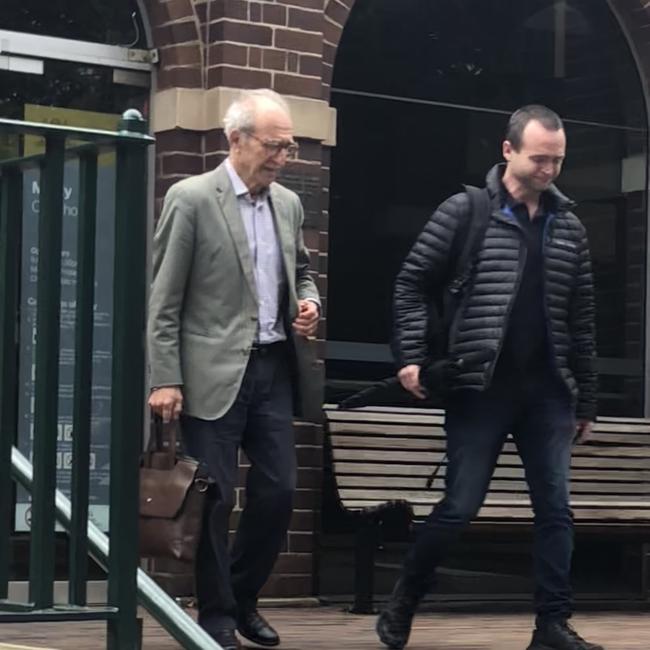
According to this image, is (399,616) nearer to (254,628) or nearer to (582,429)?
(254,628)

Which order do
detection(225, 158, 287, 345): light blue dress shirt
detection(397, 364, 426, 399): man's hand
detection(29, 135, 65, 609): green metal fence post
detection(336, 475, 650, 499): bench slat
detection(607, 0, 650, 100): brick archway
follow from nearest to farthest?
detection(29, 135, 65, 609): green metal fence post < detection(225, 158, 287, 345): light blue dress shirt < detection(397, 364, 426, 399): man's hand < detection(336, 475, 650, 499): bench slat < detection(607, 0, 650, 100): brick archway

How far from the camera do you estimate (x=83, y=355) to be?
430 cm

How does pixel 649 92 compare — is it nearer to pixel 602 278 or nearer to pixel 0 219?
pixel 602 278

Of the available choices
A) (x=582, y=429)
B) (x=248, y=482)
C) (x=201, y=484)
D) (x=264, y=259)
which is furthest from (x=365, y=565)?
(x=201, y=484)

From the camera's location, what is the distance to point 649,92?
963 cm

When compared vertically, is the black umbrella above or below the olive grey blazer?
below

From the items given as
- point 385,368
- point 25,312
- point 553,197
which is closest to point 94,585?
point 385,368

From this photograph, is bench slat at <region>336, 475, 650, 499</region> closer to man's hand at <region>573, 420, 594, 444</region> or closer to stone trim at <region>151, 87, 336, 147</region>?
stone trim at <region>151, 87, 336, 147</region>

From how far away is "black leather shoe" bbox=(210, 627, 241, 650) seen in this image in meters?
5.80

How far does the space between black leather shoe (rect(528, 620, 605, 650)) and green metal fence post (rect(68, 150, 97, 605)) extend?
2.48 metres

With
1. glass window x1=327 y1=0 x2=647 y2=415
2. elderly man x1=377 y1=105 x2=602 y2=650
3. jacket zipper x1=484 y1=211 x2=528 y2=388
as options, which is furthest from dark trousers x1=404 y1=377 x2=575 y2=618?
glass window x1=327 y1=0 x2=647 y2=415

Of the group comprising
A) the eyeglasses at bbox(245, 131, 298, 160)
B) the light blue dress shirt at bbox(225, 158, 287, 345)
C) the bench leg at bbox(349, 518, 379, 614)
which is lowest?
the bench leg at bbox(349, 518, 379, 614)

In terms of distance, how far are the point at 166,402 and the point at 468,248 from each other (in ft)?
4.06

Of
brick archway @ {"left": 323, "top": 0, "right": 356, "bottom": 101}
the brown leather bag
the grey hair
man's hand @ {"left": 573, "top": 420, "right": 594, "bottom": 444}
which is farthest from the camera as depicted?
brick archway @ {"left": 323, "top": 0, "right": 356, "bottom": 101}
